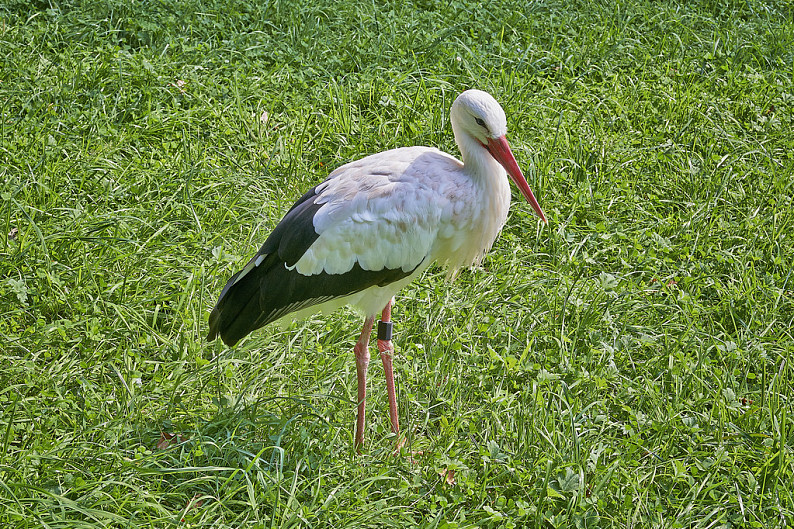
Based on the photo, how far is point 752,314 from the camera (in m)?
3.79

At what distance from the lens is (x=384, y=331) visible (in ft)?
11.1

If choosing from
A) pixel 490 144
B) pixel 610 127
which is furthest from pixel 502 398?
pixel 610 127

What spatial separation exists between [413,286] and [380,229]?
104cm

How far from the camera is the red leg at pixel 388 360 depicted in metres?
3.29

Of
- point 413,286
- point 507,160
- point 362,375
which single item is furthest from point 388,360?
point 507,160

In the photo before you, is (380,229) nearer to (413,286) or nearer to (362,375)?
(362,375)

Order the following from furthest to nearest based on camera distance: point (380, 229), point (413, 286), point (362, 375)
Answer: point (413, 286) < point (362, 375) < point (380, 229)

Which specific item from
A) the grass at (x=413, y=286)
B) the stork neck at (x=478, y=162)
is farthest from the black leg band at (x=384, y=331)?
the stork neck at (x=478, y=162)

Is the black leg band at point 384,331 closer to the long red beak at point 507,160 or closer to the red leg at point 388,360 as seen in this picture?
the red leg at point 388,360

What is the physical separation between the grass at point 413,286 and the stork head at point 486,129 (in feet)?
2.62

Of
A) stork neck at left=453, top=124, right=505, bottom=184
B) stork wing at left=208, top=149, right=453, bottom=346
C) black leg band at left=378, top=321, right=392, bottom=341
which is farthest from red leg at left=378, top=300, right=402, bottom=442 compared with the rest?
stork neck at left=453, top=124, right=505, bottom=184

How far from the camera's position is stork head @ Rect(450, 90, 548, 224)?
3.11 m

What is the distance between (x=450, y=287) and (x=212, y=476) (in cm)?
156

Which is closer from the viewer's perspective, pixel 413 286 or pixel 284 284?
pixel 284 284
